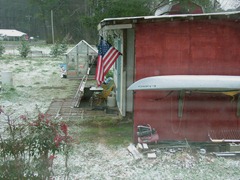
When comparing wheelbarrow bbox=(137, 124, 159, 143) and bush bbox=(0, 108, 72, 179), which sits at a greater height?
bush bbox=(0, 108, 72, 179)

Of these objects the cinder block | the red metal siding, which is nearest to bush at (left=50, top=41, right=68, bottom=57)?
the red metal siding

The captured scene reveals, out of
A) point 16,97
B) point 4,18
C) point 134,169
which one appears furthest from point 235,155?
point 4,18

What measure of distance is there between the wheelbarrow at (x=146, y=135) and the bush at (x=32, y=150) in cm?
269

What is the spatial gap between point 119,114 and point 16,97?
170 inches

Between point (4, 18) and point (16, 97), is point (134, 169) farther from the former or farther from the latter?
point (4, 18)

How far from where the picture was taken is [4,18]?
216ft

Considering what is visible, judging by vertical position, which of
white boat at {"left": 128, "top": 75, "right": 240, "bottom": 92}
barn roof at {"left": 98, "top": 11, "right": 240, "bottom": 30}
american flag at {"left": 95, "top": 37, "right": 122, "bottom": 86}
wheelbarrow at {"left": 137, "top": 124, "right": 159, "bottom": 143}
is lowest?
wheelbarrow at {"left": 137, "top": 124, "right": 159, "bottom": 143}

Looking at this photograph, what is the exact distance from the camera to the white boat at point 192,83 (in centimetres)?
562

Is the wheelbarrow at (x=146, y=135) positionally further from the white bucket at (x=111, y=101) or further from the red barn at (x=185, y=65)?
the white bucket at (x=111, y=101)

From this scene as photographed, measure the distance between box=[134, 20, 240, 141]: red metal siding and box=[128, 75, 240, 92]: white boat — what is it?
16.8 inches

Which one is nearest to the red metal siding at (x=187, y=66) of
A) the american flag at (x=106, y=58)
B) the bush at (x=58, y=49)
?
the american flag at (x=106, y=58)

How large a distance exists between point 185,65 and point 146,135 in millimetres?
1639

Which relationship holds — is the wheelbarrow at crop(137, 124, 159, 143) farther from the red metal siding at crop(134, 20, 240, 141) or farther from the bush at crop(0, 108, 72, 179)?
the bush at crop(0, 108, 72, 179)

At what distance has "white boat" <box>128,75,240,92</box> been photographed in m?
5.62
